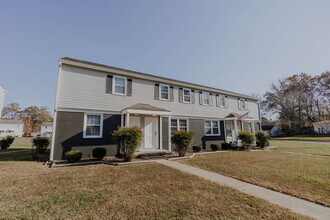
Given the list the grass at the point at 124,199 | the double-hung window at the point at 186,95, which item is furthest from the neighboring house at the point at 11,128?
the grass at the point at 124,199

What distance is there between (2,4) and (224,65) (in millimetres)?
16607

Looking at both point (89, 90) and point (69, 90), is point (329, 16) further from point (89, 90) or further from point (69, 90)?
point (69, 90)

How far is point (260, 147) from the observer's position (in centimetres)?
1622

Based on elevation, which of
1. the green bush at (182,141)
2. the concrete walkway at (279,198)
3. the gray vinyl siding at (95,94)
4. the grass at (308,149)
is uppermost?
the gray vinyl siding at (95,94)

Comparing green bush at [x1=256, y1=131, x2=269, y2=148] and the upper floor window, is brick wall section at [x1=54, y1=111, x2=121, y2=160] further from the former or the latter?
the upper floor window

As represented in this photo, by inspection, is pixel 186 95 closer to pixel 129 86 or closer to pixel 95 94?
pixel 129 86

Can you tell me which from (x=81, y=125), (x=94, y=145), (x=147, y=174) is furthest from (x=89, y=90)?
(x=147, y=174)

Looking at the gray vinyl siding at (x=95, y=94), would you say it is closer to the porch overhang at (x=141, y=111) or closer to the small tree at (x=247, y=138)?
the porch overhang at (x=141, y=111)

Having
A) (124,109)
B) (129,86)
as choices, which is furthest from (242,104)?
(124,109)

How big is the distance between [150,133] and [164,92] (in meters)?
4.06

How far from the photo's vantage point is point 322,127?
4034 centimetres

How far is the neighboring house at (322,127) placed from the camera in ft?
129

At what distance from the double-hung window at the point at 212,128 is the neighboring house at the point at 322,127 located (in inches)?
1641

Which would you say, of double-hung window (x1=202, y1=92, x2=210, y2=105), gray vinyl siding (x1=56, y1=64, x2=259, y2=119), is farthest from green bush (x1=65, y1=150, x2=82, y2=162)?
double-hung window (x1=202, y1=92, x2=210, y2=105)
